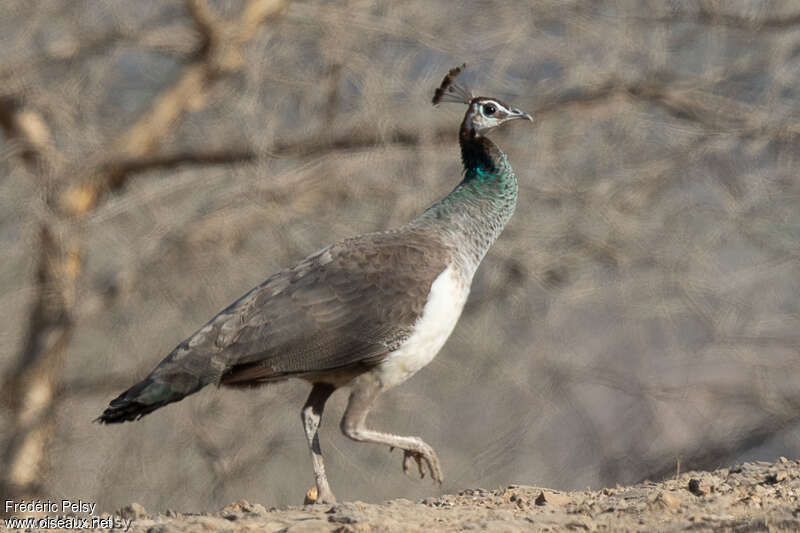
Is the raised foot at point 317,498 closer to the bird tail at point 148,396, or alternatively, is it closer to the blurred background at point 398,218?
the bird tail at point 148,396

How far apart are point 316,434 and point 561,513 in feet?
4.43

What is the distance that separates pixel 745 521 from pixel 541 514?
0.77 metres

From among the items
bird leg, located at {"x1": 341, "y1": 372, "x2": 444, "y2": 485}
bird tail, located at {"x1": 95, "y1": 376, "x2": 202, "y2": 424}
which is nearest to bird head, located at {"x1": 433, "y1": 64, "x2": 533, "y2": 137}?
bird leg, located at {"x1": 341, "y1": 372, "x2": 444, "y2": 485}

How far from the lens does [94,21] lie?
886cm

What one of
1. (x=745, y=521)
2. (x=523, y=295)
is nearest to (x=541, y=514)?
(x=745, y=521)

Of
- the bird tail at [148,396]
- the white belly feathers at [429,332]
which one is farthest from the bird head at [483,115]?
the bird tail at [148,396]

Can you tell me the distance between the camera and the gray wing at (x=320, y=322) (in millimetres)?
4805

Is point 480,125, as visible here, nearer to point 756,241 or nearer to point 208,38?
point 208,38

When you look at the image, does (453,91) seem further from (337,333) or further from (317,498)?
(317,498)

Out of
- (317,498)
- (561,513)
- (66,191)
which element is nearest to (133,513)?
(317,498)

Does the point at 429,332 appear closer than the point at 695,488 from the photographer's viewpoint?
No

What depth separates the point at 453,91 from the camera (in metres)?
6.00

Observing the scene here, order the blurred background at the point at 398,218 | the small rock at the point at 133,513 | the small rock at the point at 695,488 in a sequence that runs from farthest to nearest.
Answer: the blurred background at the point at 398,218, the small rock at the point at 133,513, the small rock at the point at 695,488

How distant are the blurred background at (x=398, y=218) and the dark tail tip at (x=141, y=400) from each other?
3.79 m
